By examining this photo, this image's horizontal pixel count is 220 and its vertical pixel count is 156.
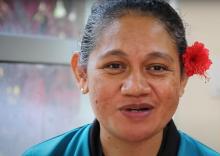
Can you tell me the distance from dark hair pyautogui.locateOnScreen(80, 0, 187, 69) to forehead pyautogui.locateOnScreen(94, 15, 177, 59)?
0.02 meters

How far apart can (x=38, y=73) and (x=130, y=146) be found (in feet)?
2.38

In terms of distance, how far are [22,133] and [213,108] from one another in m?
0.81

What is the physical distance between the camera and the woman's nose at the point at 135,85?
794mm

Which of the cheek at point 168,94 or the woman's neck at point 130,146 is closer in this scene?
the cheek at point 168,94

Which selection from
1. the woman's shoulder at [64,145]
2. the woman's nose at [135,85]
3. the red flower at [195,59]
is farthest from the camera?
the woman's shoulder at [64,145]

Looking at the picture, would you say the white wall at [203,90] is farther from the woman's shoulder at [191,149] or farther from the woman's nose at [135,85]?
the woman's nose at [135,85]

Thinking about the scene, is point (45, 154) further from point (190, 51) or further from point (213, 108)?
point (213, 108)

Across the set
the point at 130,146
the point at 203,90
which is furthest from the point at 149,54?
the point at 203,90

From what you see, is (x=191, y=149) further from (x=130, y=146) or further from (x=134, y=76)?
(x=134, y=76)

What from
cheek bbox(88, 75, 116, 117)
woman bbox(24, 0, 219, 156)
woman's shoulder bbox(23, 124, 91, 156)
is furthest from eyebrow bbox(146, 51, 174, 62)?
woman's shoulder bbox(23, 124, 91, 156)

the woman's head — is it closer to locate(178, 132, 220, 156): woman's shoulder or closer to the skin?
the skin

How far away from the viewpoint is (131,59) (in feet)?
2.71

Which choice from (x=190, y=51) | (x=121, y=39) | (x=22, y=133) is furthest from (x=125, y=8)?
(x=22, y=133)

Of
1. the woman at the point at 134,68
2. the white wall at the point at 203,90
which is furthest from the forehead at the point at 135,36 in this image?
the white wall at the point at 203,90
